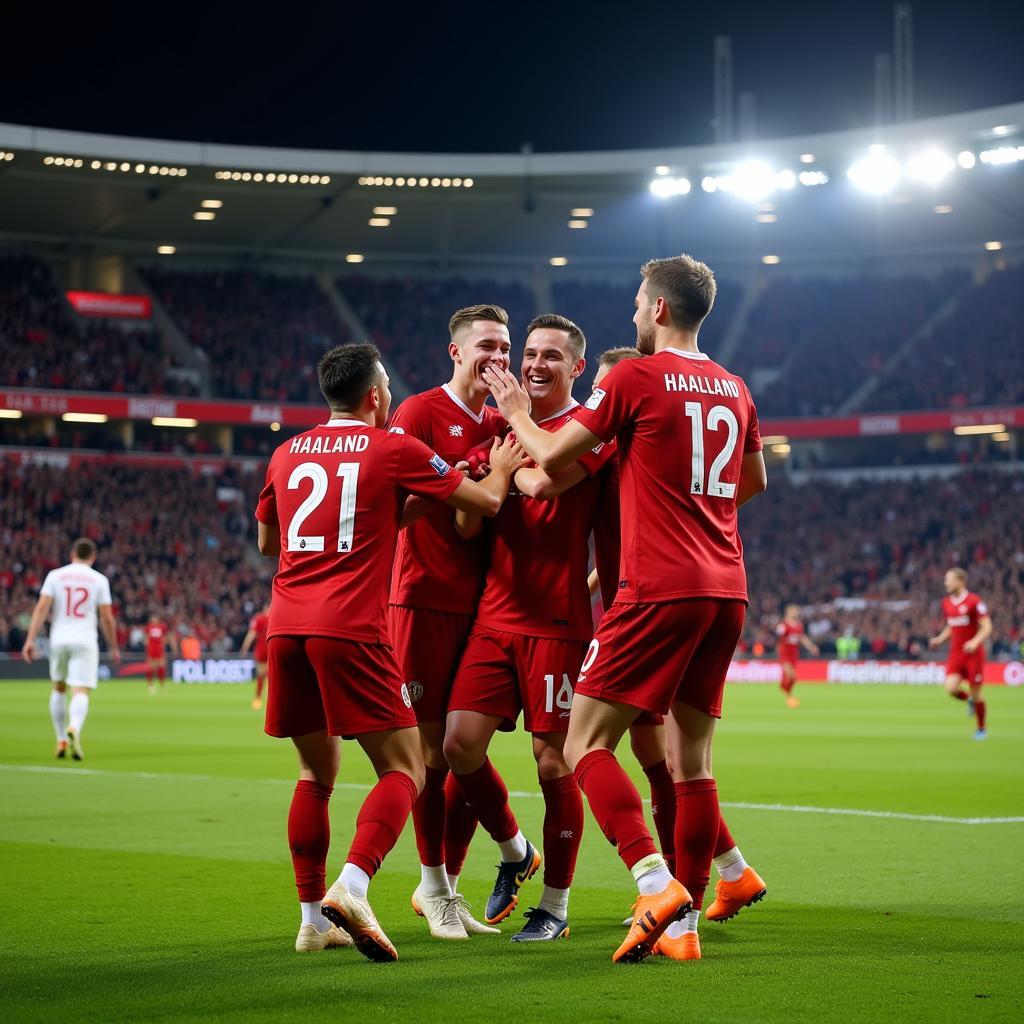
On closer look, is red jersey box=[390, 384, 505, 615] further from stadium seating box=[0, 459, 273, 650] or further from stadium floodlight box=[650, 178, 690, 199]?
stadium floodlight box=[650, 178, 690, 199]

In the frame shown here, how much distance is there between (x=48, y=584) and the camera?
15344 millimetres

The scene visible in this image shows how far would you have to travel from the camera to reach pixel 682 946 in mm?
5723

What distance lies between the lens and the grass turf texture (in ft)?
16.2

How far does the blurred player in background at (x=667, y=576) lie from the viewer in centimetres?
567

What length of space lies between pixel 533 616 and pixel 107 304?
4506 cm

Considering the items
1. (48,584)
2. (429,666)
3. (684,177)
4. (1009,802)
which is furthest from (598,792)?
(684,177)

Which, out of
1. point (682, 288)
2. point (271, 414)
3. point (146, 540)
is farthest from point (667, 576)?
point (271, 414)

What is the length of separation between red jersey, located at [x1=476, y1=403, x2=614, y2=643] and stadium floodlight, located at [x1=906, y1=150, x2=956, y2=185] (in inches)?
1470

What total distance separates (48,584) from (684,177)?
105ft

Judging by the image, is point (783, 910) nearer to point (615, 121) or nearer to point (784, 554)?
point (784, 554)

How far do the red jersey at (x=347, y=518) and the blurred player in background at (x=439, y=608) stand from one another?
1.62ft

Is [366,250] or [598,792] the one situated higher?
[366,250]

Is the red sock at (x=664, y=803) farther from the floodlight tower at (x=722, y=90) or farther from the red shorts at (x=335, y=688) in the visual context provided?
the floodlight tower at (x=722, y=90)

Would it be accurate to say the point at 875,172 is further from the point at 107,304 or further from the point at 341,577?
the point at 341,577
